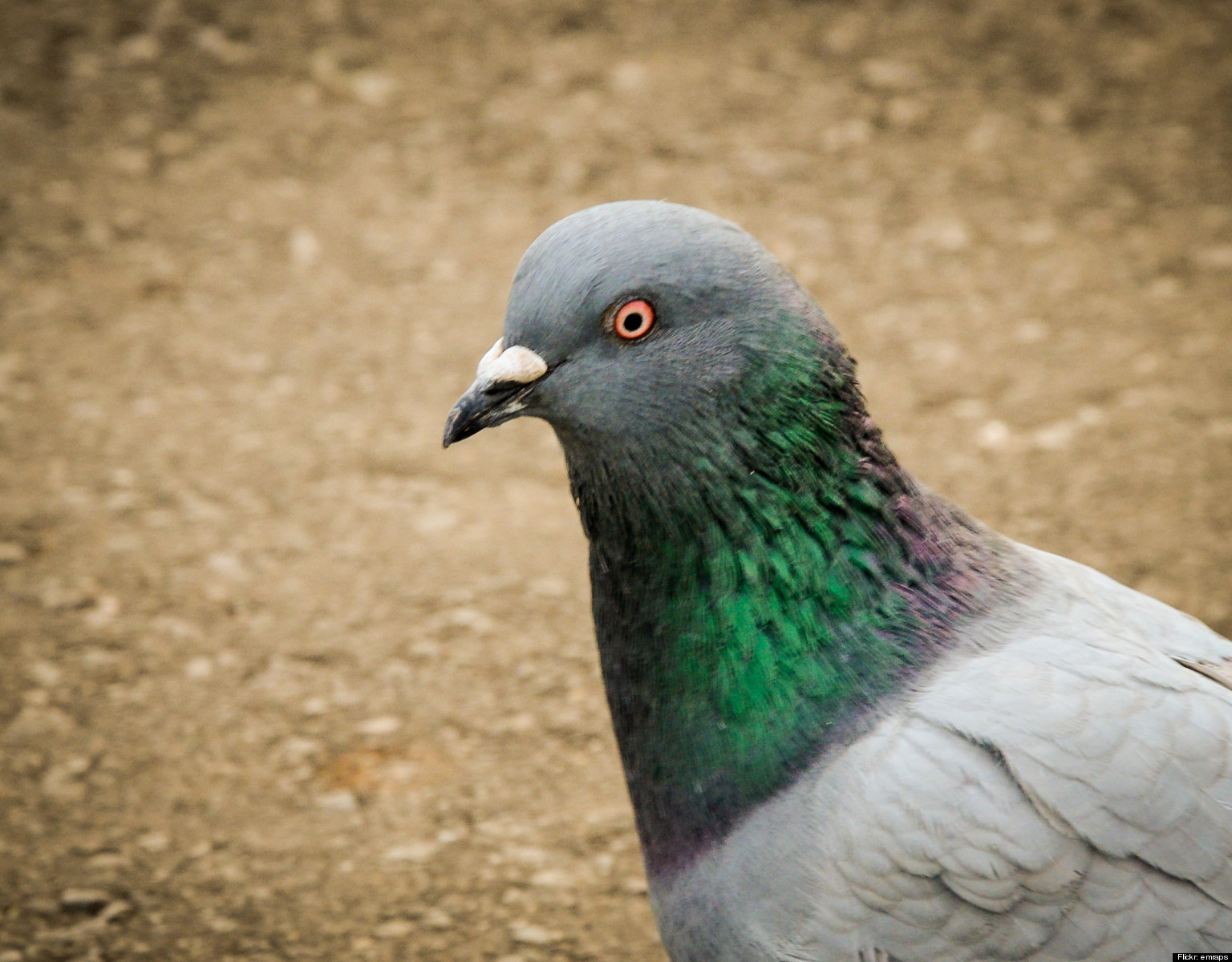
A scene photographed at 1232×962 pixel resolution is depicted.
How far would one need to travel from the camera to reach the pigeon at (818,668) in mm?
1969

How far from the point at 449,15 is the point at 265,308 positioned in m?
2.10

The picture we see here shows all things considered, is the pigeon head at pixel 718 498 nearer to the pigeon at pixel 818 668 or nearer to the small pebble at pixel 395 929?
the pigeon at pixel 818 668

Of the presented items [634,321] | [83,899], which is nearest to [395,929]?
[83,899]

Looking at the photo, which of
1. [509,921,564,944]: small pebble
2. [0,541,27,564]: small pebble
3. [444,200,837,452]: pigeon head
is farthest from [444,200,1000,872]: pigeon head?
[0,541,27,564]: small pebble

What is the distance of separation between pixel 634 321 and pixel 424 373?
298 centimetres

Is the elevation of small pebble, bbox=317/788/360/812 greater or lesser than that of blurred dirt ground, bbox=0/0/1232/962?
lesser

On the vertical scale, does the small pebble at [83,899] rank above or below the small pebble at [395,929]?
above

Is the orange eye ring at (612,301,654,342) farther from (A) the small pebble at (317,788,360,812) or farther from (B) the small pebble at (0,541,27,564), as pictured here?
(B) the small pebble at (0,541,27,564)

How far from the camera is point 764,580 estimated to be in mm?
2174

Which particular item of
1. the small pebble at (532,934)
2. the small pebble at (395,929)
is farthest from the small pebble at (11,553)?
the small pebble at (532,934)

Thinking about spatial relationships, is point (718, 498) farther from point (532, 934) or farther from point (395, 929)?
point (395, 929)

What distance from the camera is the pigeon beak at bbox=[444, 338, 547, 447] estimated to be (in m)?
2.11

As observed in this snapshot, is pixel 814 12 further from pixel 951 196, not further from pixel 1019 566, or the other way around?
pixel 1019 566

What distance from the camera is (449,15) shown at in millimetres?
6457
